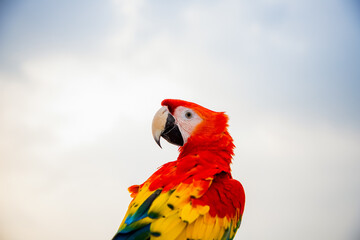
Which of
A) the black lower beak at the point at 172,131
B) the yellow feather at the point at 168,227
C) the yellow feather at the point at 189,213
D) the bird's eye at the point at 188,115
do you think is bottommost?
the yellow feather at the point at 168,227

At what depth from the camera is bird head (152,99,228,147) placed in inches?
101

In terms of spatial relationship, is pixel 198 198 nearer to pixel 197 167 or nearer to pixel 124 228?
pixel 197 167

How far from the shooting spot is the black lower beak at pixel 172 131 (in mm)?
2680

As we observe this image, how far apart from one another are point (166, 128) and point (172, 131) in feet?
0.20

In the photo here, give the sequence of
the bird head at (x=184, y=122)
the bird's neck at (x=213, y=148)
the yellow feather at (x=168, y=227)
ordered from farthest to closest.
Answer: the bird head at (x=184, y=122), the bird's neck at (x=213, y=148), the yellow feather at (x=168, y=227)

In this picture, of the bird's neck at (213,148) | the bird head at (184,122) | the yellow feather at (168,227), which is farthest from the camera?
the bird head at (184,122)

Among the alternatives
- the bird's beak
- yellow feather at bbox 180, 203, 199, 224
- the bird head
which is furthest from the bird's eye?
yellow feather at bbox 180, 203, 199, 224

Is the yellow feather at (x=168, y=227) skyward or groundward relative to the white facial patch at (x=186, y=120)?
groundward

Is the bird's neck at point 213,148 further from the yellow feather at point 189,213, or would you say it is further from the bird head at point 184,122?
the yellow feather at point 189,213

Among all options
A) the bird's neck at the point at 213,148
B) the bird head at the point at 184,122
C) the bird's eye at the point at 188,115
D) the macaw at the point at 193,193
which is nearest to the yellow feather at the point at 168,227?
the macaw at the point at 193,193

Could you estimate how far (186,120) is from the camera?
103 inches

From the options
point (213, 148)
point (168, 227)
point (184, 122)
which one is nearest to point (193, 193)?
point (168, 227)

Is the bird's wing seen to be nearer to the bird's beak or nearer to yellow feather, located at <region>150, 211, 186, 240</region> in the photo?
yellow feather, located at <region>150, 211, 186, 240</region>

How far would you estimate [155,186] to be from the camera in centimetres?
215
